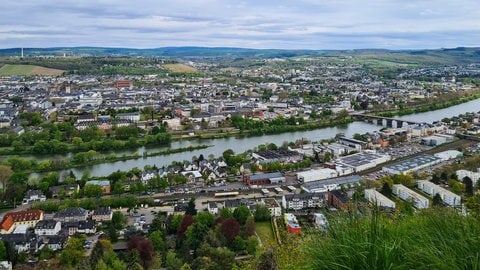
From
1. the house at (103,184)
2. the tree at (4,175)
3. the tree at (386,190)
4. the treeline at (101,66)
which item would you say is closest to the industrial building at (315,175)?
the tree at (386,190)

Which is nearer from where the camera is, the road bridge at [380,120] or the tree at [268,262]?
the tree at [268,262]

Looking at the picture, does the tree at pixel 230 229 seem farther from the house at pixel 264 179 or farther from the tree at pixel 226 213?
the house at pixel 264 179

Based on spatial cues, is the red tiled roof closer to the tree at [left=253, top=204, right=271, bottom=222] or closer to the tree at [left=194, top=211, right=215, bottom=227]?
the tree at [left=194, top=211, right=215, bottom=227]

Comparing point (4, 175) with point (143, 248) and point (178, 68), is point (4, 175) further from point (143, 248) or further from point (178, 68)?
point (178, 68)

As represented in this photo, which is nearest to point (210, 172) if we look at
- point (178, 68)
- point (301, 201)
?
point (301, 201)

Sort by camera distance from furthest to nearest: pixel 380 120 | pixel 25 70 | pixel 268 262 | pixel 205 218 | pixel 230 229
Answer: pixel 25 70, pixel 380 120, pixel 205 218, pixel 230 229, pixel 268 262
